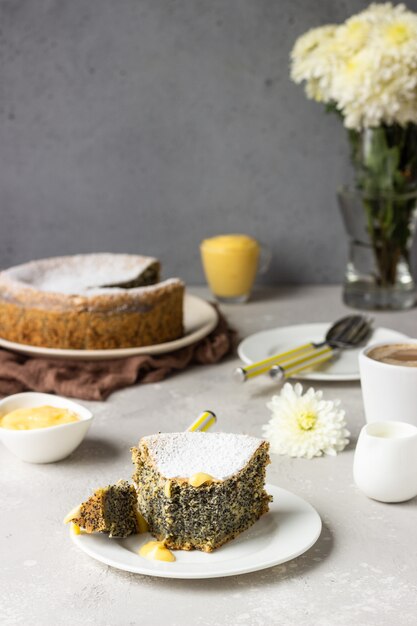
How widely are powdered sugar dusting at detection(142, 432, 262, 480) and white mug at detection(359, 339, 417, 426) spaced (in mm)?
272

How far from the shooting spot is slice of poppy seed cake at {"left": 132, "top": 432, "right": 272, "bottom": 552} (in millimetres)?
1136

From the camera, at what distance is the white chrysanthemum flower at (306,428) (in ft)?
4.70

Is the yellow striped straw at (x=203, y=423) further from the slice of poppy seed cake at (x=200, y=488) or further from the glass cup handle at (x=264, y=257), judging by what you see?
the glass cup handle at (x=264, y=257)

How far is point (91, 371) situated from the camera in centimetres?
181

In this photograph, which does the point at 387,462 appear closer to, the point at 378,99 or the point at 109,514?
the point at 109,514

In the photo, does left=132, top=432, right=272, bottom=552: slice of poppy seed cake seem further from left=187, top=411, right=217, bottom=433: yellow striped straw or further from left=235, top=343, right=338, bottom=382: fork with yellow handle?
left=235, top=343, right=338, bottom=382: fork with yellow handle

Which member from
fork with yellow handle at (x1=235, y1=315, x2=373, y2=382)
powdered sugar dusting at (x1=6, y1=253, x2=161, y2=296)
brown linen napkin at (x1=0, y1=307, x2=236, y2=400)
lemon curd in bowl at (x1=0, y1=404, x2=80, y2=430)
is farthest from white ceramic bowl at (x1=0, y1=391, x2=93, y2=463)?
powdered sugar dusting at (x1=6, y1=253, x2=161, y2=296)

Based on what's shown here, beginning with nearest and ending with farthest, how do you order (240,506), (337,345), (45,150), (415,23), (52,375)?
(240,506) → (52,375) → (337,345) → (415,23) → (45,150)

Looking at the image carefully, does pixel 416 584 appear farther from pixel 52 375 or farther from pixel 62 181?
pixel 62 181

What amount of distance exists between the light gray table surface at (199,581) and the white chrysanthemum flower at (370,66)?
0.76 metres

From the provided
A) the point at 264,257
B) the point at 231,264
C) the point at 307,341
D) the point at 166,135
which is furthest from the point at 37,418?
the point at 166,135

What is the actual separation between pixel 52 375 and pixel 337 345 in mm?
577

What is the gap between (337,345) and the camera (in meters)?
1.90

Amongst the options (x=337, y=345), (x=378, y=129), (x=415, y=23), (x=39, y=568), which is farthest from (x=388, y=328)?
(x=39, y=568)
